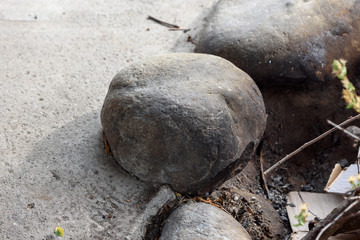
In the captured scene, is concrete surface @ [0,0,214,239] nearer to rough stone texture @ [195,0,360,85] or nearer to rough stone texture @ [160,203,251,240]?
rough stone texture @ [160,203,251,240]

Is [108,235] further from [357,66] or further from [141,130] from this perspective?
[357,66]

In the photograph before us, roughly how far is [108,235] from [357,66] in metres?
2.26

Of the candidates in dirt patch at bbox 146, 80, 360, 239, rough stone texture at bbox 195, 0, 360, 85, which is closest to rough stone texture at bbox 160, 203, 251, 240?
dirt patch at bbox 146, 80, 360, 239

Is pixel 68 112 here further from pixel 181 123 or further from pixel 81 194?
pixel 181 123

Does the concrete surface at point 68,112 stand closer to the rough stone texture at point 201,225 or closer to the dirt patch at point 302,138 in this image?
the rough stone texture at point 201,225

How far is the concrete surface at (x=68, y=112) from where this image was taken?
224cm

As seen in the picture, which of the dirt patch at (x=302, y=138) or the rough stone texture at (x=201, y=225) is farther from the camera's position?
the dirt patch at (x=302, y=138)

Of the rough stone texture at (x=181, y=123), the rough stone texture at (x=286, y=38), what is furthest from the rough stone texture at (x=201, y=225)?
the rough stone texture at (x=286, y=38)

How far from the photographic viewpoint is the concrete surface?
224 cm

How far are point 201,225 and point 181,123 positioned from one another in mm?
514

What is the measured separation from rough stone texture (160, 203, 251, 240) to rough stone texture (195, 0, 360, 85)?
3.76ft

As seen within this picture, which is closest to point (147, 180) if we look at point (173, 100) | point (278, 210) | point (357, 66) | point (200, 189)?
point (200, 189)

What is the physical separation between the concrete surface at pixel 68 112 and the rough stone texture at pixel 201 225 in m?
0.13

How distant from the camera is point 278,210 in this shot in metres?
2.74
